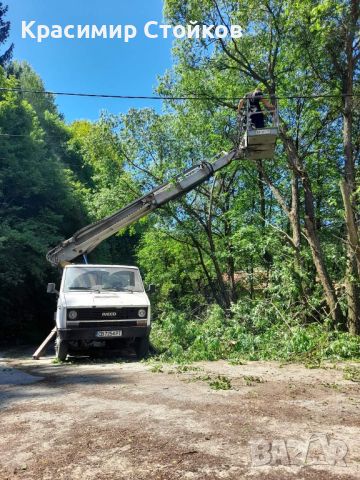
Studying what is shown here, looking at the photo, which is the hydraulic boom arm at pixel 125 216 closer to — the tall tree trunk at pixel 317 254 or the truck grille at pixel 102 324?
the tall tree trunk at pixel 317 254

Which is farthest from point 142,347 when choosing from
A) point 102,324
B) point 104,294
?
point 104,294

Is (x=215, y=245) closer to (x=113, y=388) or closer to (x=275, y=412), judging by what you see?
(x=113, y=388)

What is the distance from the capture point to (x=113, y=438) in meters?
3.77

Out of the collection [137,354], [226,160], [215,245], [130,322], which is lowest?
[137,354]

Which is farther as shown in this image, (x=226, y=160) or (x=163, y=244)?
(x=163, y=244)

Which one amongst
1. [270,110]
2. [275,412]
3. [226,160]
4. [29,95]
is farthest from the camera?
[29,95]

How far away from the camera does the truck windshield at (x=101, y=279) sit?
1012cm

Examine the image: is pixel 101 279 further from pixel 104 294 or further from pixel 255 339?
pixel 255 339

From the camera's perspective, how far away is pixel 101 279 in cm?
1034

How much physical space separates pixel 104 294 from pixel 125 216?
3.51m

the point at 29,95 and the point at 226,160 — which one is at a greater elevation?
the point at 29,95

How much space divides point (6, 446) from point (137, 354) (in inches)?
240

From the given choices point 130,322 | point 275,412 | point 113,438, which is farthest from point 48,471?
point 130,322

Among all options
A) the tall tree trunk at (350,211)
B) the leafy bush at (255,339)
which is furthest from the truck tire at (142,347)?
the tall tree trunk at (350,211)
